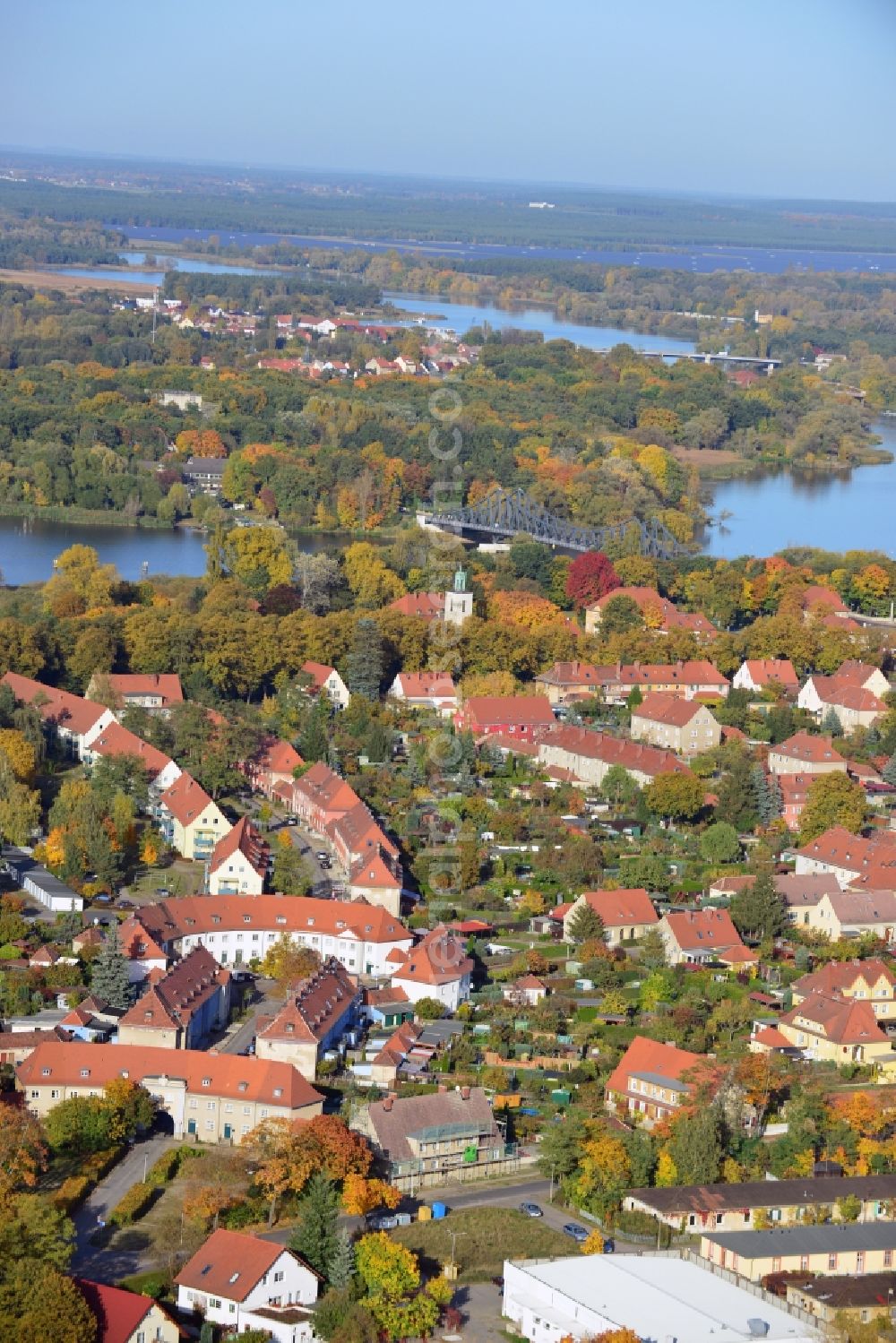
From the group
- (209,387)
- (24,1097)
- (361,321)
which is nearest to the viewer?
(24,1097)

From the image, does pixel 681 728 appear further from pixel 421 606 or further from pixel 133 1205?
pixel 133 1205

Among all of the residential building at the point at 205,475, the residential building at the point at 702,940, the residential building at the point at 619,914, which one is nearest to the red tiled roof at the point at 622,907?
the residential building at the point at 619,914

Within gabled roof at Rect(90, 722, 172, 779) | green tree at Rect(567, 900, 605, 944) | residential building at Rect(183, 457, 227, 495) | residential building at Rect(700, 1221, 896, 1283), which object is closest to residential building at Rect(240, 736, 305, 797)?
gabled roof at Rect(90, 722, 172, 779)

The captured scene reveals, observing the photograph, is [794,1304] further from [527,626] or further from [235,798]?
[527,626]

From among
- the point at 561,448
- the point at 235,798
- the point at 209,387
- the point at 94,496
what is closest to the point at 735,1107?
the point at 235,798

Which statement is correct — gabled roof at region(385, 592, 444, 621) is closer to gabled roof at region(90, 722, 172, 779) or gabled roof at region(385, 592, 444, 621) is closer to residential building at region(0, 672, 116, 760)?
residential building at region(0, 672, 116, 760)

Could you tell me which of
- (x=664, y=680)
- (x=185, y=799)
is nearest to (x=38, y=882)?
(x=185, y=799)

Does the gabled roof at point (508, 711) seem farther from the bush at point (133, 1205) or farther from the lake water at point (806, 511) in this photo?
the lake water at point (806, 511)
